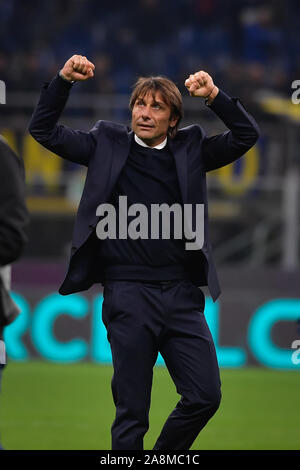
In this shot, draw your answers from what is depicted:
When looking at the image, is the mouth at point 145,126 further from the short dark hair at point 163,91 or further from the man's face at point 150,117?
the short dark hair at point 163,91

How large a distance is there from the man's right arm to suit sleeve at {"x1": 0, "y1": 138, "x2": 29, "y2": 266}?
0.85 meters

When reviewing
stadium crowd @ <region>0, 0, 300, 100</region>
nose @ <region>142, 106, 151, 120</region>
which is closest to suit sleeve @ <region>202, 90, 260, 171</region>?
nose @ <region>142, 106, 151, 120</region>

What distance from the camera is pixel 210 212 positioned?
44.7 feet

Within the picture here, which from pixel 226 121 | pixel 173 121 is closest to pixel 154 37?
pixel 173 121

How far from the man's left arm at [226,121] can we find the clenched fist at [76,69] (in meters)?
0.48

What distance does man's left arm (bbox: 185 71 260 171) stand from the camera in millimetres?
5113

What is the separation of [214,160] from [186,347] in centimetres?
95

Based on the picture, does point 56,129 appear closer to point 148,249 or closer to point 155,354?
point 148,249

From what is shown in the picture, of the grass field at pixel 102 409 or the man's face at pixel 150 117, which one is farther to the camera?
the grass field at pixel 102 409

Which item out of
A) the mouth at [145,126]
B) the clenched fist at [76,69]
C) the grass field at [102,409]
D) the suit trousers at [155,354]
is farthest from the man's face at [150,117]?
the grass field at [102,409]

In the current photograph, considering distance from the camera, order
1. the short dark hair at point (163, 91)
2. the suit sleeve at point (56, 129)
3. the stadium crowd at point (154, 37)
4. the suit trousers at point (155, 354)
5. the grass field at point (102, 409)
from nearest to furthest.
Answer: the suit trousers at point (155, 354), the suit sleeve at point (56, 129), the short dark hair at point (163, 91), the grass field at point (102, 409), the stadium crowd at point (154, 37)

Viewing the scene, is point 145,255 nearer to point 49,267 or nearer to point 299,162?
point 49,267

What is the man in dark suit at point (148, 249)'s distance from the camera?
5066mm

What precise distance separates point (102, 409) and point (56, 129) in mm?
4088
